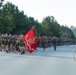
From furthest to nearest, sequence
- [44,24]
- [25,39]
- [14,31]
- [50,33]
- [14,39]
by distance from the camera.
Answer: [44,24]
[50,33]
[14,31]
[14,39]
[25,39]

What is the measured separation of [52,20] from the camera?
11862 centimetres

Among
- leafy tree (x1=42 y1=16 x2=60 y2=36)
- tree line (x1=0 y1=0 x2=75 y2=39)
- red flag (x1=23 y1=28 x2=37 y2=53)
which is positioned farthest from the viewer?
leafy tree (x1=42 y1=16 x2=60 y2=36)

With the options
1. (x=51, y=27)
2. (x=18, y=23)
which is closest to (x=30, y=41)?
(x=18, y=23)

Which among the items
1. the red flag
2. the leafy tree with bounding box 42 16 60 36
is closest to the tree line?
the leafy tree with bounding box 42 16 60 36

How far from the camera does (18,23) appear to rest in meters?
90.0

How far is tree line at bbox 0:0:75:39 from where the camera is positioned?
7088 centimetres

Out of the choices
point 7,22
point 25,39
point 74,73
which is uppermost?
point 7,22

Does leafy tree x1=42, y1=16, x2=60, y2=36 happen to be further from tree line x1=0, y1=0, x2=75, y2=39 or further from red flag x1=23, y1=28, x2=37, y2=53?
red flag x1=23, y1=28, x2=37, y2=53

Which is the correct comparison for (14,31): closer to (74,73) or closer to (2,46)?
(2,46)

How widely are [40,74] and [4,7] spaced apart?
195ft

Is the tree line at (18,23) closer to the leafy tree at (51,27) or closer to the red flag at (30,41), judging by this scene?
the leafy tree at (51,27)

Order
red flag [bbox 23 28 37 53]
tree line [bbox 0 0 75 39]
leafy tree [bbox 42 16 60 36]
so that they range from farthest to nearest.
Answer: leafy tree [bbox 42 16 60 36] → tree line [bbox 0 0 75 39] → red flag [bbox 23 28 37 53]

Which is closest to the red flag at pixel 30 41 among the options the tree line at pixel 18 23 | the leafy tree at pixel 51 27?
the tree line at pixel 18 23

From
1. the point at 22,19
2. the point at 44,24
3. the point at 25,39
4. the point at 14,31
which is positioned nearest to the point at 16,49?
the point at 25,39
